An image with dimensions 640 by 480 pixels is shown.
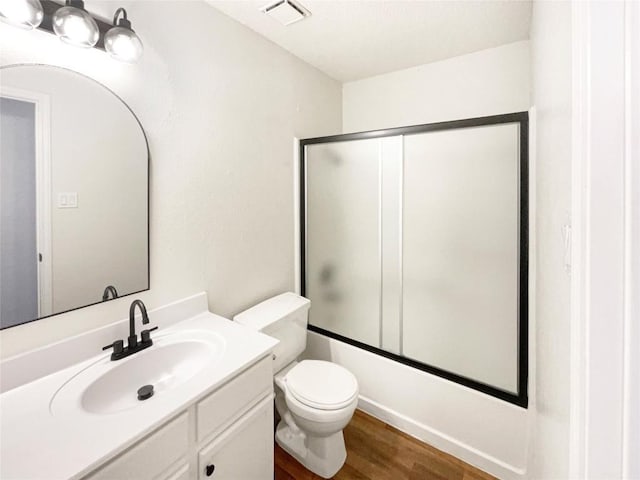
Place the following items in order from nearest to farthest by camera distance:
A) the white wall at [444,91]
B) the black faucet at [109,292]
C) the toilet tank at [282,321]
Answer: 1. the black faucet at [109,292]
2. the toilet tank at [282,321]
3. the white wall at [444,91]

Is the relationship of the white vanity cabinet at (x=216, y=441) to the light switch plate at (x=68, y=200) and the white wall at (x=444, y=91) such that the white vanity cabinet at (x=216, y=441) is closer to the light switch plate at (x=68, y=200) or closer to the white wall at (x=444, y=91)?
the light switch plate at (x=68, y=200)

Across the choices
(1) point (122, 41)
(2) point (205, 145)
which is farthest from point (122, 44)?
(2) point (205, 145)

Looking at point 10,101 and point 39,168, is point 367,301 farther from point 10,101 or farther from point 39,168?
point 10,101

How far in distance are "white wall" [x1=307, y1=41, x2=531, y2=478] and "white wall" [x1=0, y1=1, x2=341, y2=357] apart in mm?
661

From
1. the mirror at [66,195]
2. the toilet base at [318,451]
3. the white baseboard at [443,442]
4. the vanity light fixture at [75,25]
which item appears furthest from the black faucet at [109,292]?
the white baseboard at [443,442]

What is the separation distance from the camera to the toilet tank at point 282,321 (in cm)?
164

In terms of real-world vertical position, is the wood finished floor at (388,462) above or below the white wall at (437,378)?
below

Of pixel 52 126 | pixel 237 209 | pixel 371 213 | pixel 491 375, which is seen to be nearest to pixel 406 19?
pixel 371 213

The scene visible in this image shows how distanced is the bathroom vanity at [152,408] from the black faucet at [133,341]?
0.09ft

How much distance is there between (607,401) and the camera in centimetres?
37

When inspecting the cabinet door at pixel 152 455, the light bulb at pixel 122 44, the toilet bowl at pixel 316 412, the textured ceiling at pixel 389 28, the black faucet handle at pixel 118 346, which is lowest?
the toilet bowl at pixel 316 412

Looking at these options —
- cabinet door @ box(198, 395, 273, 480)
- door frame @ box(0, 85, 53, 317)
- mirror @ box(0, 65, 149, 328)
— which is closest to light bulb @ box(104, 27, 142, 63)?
mirror @ box(0, 65, 149, 328)

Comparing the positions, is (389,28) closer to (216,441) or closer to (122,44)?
(122,44)

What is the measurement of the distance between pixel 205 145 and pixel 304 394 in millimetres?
1396
